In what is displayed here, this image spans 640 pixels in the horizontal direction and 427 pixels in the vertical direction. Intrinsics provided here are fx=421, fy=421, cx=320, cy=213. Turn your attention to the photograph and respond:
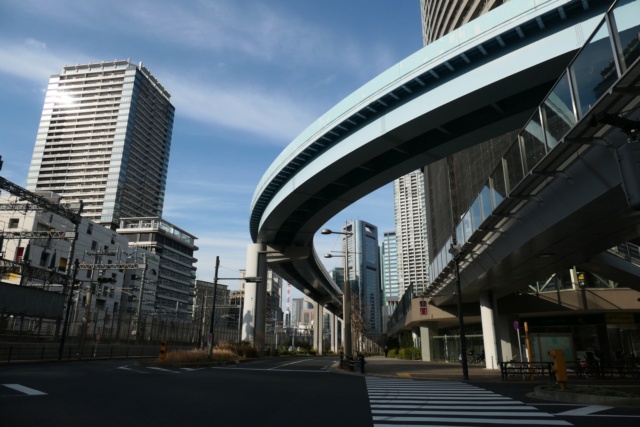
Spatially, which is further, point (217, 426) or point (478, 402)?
point (478, 402)

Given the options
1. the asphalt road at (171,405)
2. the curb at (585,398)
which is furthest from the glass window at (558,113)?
the asphalt road at (171,405)

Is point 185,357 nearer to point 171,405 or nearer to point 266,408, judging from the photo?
point 171,405

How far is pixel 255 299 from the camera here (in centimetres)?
4447

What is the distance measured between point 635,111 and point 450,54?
899 centimetres

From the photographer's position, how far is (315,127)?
24141 millimetres

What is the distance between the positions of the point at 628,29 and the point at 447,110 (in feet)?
32.5

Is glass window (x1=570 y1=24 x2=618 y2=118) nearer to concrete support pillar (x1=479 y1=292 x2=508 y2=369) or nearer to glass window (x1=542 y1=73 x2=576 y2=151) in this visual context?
glass window (x1=542 y1=73 x2=576 y2=151)

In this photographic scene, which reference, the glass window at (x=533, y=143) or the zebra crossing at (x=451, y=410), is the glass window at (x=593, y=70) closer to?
the glass window at (x=533, y=143)

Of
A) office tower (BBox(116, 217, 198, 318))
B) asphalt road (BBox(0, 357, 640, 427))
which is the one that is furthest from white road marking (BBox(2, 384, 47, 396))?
office tower (BBox(116, 217, 198, 318))

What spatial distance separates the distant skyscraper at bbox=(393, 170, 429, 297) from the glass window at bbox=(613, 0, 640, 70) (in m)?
168

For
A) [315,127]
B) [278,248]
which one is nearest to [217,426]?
[315,127]

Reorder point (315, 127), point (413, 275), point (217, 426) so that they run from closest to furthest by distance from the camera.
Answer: point (217, 426), point (315, 127), point (413, 275)

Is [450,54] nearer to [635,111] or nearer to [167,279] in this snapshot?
[635,111]

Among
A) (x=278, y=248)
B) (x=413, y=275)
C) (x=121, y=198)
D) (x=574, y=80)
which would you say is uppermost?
(x=121, y=198)
